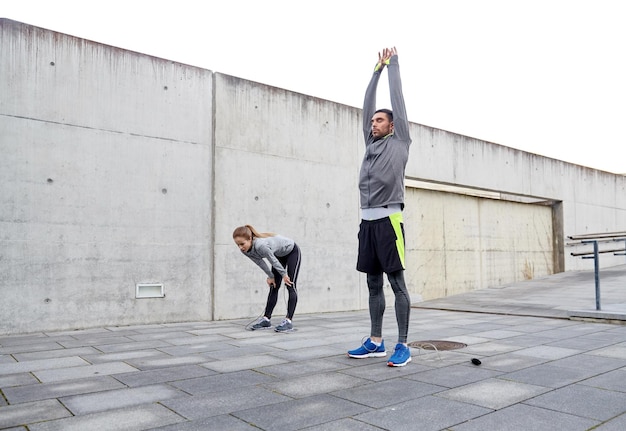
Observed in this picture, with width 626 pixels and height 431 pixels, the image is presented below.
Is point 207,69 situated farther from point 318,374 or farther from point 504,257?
point 504,257

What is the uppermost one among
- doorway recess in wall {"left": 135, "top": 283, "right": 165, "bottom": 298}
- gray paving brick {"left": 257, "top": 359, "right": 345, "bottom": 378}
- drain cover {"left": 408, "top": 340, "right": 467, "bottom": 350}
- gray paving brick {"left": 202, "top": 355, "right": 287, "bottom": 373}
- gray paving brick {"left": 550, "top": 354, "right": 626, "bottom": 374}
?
doorway recess in wall {"left": 135, "top": 283, "right": 165, "bottom": 298}

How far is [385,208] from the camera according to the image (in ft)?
13.1

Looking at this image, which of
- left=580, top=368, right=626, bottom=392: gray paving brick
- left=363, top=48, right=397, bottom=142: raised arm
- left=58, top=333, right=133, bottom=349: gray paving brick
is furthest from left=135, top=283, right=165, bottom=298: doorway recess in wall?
left=580, top=368, right=626, bottom=392: gray paving brick

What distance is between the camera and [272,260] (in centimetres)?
570

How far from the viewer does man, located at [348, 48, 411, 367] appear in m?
3.88

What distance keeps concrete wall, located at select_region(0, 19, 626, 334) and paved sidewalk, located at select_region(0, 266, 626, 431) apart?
0.81 metres

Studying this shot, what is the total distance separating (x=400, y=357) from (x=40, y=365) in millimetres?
2804

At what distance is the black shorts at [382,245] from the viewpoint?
386 centimetres

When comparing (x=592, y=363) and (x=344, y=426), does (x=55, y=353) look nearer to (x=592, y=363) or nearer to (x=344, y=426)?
(x=344, y=426)

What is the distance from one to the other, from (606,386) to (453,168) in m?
8.74

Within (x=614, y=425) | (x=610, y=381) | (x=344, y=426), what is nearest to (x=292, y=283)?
(x=610, y=381)

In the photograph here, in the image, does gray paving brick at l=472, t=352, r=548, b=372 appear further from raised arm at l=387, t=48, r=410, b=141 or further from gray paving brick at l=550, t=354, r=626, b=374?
raised arm at l=387, t=48, r=410, b=141

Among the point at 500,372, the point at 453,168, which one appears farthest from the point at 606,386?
the point at 453,168

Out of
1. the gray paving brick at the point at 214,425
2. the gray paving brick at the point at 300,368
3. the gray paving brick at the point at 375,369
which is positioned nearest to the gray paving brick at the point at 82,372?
→ the gray paving brick at the point at 300,368
